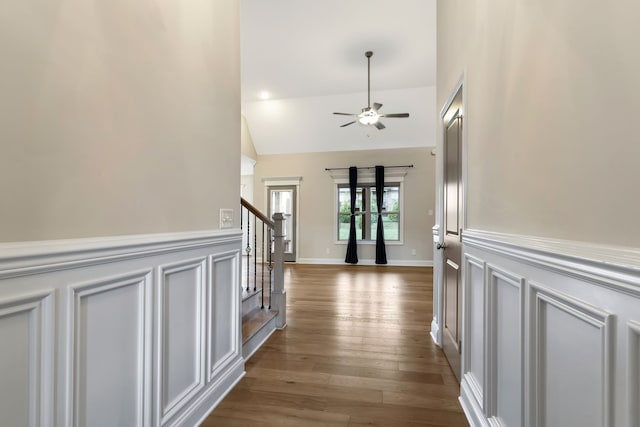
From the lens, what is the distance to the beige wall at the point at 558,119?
658 mm

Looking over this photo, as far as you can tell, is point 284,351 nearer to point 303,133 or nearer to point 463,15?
point 463,15

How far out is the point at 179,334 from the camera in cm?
150

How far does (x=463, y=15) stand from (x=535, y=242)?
1.66 metres

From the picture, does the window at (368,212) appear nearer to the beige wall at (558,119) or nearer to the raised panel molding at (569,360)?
the beige wall at (558,119)

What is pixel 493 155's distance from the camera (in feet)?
4.50

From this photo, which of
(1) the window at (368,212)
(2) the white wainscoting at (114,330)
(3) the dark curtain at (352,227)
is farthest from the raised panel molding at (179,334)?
(1) the window at (368,212)

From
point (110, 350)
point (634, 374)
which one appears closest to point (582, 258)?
point (634, 374)

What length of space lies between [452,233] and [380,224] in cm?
494

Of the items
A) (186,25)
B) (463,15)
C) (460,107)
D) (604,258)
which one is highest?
(463,15)

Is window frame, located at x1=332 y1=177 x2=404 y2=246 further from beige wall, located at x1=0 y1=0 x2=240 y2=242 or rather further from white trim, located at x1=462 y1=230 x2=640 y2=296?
white trim, located at x1=462 y1=230 x2=640 y2=296

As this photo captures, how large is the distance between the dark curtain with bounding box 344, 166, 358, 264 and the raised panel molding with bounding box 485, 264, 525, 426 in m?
5.78

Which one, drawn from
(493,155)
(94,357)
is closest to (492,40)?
(493,155)

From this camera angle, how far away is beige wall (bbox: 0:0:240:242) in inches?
32.3

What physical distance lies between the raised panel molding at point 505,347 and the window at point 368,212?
5.90 meters
